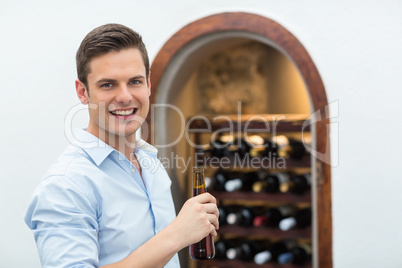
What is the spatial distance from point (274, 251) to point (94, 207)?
2056 mm

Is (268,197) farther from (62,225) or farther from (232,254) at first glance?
(62,225)

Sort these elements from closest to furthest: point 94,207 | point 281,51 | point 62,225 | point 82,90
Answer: point 62,225, point 94,207, point 82,90, point 281,51

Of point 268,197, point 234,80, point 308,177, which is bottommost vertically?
point 268,197

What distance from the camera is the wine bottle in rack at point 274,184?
2888 mm

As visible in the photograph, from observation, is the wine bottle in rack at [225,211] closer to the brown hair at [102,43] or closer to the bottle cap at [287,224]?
the bottle cap at [287,224]

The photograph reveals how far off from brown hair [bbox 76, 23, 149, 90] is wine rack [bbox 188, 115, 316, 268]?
178 cm

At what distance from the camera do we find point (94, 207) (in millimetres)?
1133

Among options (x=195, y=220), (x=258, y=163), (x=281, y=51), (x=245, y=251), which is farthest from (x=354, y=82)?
(x=195, y=220)

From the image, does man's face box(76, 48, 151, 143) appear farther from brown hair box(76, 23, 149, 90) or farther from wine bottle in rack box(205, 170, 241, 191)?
wine bottle in rack box(205, 170, 241, 191)

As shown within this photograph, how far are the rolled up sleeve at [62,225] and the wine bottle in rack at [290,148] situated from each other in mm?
1990

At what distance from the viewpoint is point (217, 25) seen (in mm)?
2445

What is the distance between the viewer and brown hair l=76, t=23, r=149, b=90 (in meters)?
1.17

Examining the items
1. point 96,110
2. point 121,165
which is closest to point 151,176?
point 121,165

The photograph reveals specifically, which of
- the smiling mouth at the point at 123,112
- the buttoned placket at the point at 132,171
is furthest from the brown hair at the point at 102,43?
the buttoned placket at the point at 132,171
